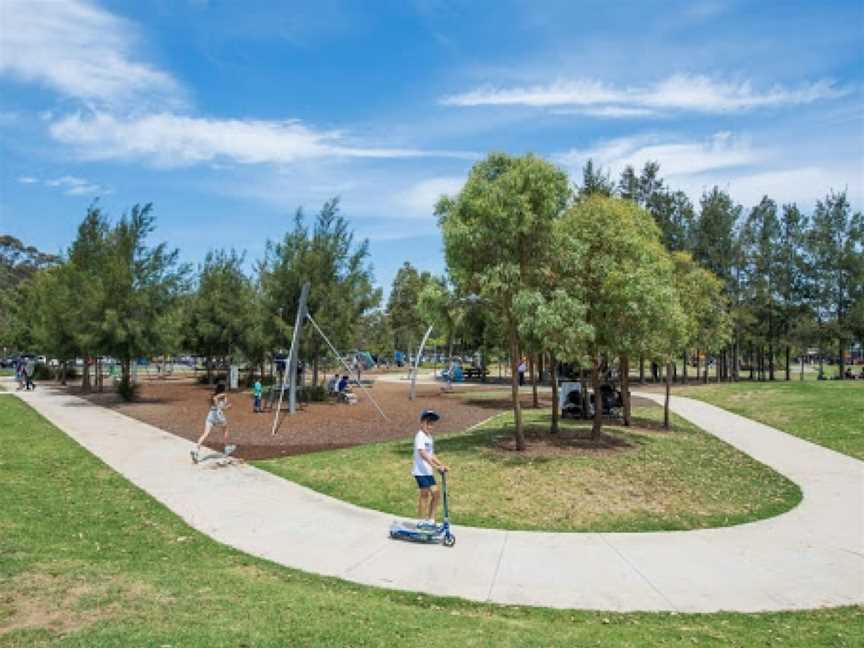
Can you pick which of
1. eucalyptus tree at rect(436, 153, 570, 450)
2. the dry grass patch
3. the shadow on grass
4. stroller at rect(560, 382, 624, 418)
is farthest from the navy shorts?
stroller at rect(560, 382, 624, 418)

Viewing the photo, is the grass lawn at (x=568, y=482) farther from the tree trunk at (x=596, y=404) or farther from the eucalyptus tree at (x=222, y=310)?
the eucalyptus tree at (x=222, y=310)

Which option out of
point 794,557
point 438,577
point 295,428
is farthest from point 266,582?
point 295,428

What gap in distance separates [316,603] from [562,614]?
7.35ft

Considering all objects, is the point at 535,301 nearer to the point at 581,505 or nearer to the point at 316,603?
the point at 581,505

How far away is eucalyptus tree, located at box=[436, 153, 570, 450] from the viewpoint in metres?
13.4

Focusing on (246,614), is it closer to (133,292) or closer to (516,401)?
(516,401)

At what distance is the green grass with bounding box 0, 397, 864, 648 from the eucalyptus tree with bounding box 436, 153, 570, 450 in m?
7.28

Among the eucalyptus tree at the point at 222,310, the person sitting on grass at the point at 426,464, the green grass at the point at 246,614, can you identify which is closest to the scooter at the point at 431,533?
the person sitting on grass at the point at 426,464

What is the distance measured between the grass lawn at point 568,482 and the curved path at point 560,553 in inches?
21.0

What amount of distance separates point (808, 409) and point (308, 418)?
671 inches

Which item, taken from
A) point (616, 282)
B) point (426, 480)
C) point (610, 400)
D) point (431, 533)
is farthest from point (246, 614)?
point (610, 400)

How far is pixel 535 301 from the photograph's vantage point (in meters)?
13.0

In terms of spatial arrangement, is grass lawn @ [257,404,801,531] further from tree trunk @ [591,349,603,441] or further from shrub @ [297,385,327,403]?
shrub @ [297,385,327,403]

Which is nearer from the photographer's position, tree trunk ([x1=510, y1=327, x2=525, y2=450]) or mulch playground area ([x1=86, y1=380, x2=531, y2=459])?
tree trunk ([x1=510, y1=327, x2=525, y2=450])
